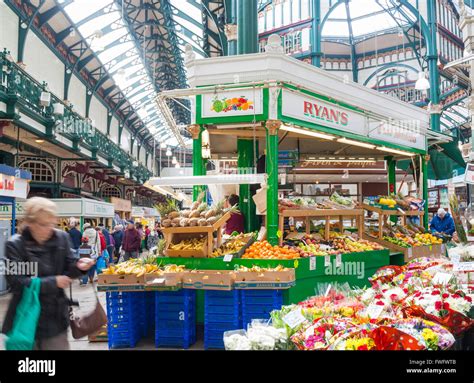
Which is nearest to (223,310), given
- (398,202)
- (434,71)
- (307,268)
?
(307,268)

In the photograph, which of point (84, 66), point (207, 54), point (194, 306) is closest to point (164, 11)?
point (207, 54)

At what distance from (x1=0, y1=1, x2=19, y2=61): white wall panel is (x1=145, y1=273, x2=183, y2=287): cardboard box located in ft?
26.9

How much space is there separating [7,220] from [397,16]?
13.1 meters

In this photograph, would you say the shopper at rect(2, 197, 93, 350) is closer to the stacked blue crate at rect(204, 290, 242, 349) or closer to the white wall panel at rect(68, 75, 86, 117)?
the stacked blue crate at rect(204, 290, 242, 349)

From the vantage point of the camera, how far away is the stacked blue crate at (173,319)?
181 inches

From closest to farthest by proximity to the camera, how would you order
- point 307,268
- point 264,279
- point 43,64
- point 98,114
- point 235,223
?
point 264,279 → point 307,268 → point 235,223 → point 43,64 → point 98,114

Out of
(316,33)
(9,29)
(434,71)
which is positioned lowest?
(434,71)

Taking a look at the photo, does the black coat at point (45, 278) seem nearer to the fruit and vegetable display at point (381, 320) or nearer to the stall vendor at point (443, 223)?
the fruit and vegetable display at point (381, 320)

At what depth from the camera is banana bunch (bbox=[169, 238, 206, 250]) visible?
490 cm

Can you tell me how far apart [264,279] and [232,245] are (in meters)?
0.92

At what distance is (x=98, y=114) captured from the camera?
19297mm

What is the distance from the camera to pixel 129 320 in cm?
464

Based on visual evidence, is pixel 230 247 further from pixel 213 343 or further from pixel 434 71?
pixel 434 71
